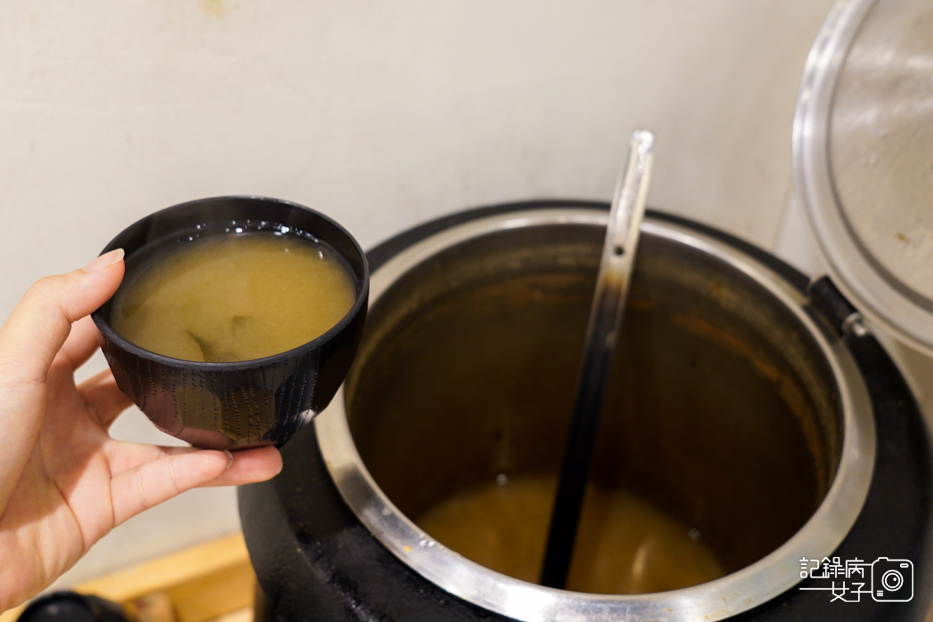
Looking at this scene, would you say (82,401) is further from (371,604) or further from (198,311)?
(371,604)

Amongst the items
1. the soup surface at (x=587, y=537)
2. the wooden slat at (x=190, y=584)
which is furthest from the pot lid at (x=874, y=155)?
the wooden slat at (x=190, y=584)

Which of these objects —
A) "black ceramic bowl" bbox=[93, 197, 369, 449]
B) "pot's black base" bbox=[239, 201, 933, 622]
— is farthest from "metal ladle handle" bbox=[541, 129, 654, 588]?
"black ceramic bowl" bbox=[93, 197, 369, 449]

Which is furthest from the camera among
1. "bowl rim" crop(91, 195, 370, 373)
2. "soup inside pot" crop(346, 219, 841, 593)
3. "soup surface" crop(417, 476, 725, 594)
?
"soup surface" crop(417, 476, 725, 594)

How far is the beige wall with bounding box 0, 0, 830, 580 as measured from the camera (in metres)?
0.74

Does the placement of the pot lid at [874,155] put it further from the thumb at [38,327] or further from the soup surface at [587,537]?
the thumb at [38,327]

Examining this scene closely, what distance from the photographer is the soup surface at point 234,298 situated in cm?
51

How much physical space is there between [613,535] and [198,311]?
2.71ft

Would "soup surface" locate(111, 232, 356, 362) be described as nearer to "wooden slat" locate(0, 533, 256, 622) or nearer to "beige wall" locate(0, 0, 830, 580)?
"beige wall" locate(0, 0, 830, 580)

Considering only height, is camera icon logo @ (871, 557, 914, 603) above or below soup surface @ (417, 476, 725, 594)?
above

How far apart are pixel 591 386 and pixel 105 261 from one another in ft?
2.11

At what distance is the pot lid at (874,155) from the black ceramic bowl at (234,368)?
61 cm

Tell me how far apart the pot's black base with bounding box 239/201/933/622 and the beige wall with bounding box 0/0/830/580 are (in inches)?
15.2

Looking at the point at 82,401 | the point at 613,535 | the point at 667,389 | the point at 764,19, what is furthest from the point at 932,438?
the point at 82,401

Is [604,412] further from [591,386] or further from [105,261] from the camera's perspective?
[105,261]
